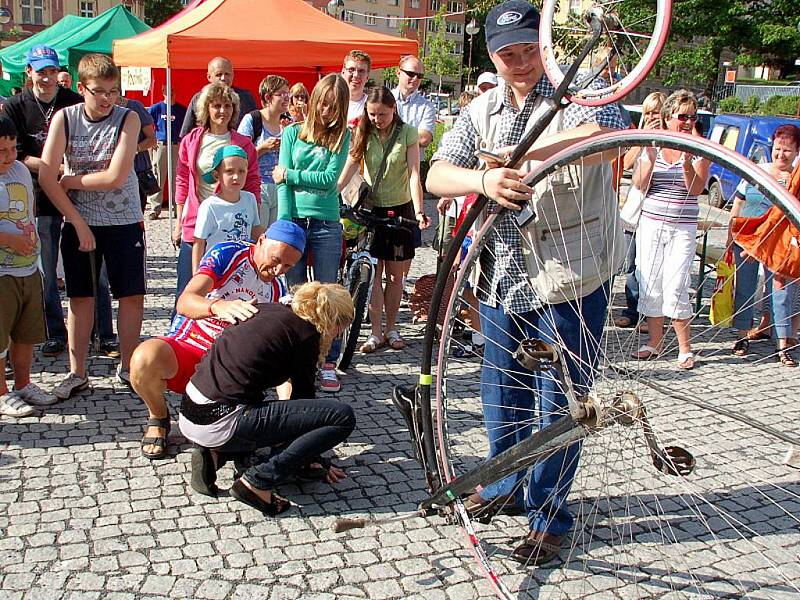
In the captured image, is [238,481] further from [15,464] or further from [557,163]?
[557,163]

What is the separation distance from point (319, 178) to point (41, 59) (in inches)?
93.6

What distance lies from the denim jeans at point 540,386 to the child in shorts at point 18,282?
2746mm

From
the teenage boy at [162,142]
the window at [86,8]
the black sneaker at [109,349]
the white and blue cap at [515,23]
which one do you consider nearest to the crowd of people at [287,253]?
the white and blue cap at [515,23]

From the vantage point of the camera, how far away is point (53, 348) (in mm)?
5766

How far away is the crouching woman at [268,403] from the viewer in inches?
143

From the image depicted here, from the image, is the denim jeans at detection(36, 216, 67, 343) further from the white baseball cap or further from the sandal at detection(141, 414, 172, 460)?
the white baseball cap

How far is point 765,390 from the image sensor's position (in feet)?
18.1

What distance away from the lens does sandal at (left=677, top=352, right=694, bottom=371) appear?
19.3 feet

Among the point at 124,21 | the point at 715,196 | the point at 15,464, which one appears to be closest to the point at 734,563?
the point at 15,464

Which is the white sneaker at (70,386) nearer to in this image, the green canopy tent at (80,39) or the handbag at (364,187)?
the handbag at (364,187)

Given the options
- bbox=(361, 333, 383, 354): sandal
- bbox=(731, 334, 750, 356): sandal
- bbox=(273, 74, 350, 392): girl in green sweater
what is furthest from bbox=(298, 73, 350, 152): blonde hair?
bbox=(731, 334, 750, 356): sandal

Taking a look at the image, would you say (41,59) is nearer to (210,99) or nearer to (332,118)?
(210,99)

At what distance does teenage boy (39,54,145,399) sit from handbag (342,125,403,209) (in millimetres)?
1646

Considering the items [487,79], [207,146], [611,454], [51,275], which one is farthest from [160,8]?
[611,454]
